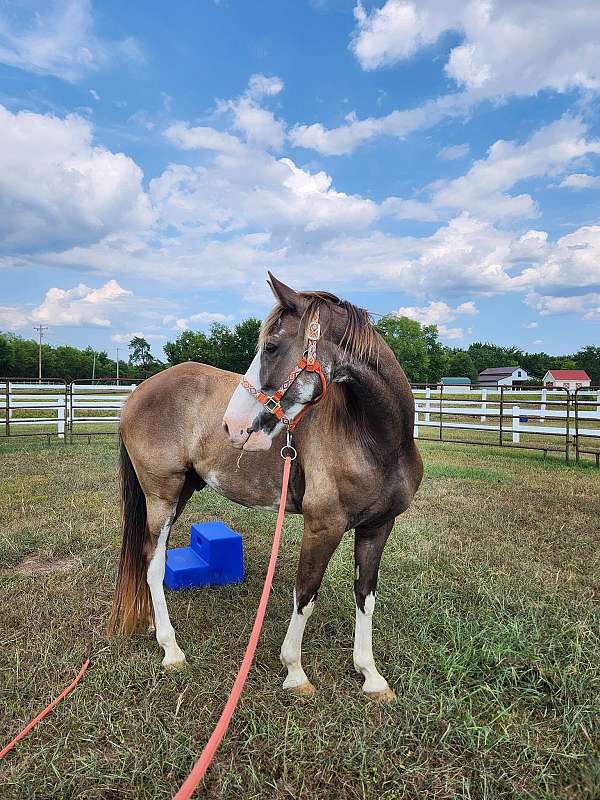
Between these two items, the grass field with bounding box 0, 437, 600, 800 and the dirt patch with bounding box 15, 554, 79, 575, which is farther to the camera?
the dirt patch with bounding box 15, 554, 79, 575

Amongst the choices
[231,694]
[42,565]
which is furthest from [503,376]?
[231,694]

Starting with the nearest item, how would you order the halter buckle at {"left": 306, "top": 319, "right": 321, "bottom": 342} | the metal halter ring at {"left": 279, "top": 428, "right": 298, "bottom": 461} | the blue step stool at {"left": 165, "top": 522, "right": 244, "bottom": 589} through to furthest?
the halter buckle at {"left": 306, "top": 319, "right": 321, "bottom": 342} < the metal halter ring at {"left": 279, "top": 428, "right": 298, "bottom": 461} < the blue step stool at {"left": 165, "top": 522, "right": 244, "bottom": 589}

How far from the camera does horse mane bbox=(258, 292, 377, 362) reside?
216cm

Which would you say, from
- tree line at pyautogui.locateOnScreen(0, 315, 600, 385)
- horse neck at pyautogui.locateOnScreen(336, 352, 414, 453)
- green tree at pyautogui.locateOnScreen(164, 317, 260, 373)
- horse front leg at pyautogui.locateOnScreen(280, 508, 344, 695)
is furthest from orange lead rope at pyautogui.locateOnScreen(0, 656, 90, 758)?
green tree at pyautogui.locateOnScreen(164, 317, 260, 373)

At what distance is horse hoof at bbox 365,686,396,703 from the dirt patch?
2.90 meters

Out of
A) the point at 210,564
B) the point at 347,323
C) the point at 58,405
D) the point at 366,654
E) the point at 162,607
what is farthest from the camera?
the point at 58,405

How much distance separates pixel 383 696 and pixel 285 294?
2168mm

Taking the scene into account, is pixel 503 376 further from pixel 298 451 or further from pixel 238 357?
pixel 298 451

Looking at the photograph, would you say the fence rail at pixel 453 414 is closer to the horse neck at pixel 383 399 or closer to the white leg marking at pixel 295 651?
the horse neck at pixel 383 399

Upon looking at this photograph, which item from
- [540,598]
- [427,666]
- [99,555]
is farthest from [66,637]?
[540,598]

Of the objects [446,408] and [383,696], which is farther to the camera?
[446,408]

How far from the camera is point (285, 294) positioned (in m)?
2.12

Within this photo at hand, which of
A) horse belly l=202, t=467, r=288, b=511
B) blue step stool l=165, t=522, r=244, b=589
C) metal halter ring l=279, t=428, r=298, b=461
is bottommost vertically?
blue step stool l=165, t=522, r=244, b=589

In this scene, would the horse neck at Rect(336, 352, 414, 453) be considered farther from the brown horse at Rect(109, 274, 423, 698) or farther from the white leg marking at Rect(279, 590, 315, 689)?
the white leg marking at Rect(279, 590, 315, 689)
